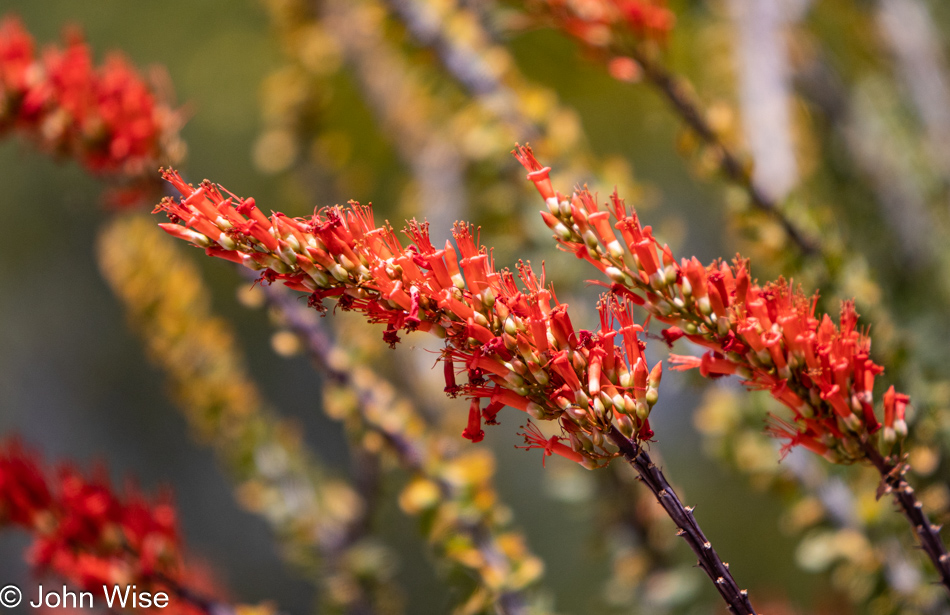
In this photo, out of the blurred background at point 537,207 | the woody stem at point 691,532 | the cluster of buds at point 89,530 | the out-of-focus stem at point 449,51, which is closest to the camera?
the woody stem at point 691,532

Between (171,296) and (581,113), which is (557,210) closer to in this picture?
(171,296)

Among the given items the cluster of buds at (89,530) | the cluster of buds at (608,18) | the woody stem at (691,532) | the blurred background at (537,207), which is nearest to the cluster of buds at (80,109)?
the blurred background at (537,207)

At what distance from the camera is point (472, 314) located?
482mm

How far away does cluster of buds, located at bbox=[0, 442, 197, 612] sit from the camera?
29.8 inches

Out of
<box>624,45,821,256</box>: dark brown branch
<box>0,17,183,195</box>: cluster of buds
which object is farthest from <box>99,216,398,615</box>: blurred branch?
<box>624,45,821,256</box>: dark brown branch

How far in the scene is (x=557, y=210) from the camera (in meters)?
0.51

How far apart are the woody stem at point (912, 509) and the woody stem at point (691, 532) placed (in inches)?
6.2

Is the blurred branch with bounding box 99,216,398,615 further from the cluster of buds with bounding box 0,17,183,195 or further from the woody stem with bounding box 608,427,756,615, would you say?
the woody stem with bounding box 608,427,756,615

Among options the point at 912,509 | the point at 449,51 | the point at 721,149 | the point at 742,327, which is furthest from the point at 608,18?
the point at 912,509

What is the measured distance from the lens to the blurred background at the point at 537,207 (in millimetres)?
1005

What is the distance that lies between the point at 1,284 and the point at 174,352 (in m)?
3.02

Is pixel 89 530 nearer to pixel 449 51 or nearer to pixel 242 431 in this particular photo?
pixel 242 431

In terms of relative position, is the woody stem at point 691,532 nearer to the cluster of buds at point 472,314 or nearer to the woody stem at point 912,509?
the cluster of buds at point 472,314

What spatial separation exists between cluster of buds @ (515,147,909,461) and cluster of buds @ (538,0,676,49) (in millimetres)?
399
